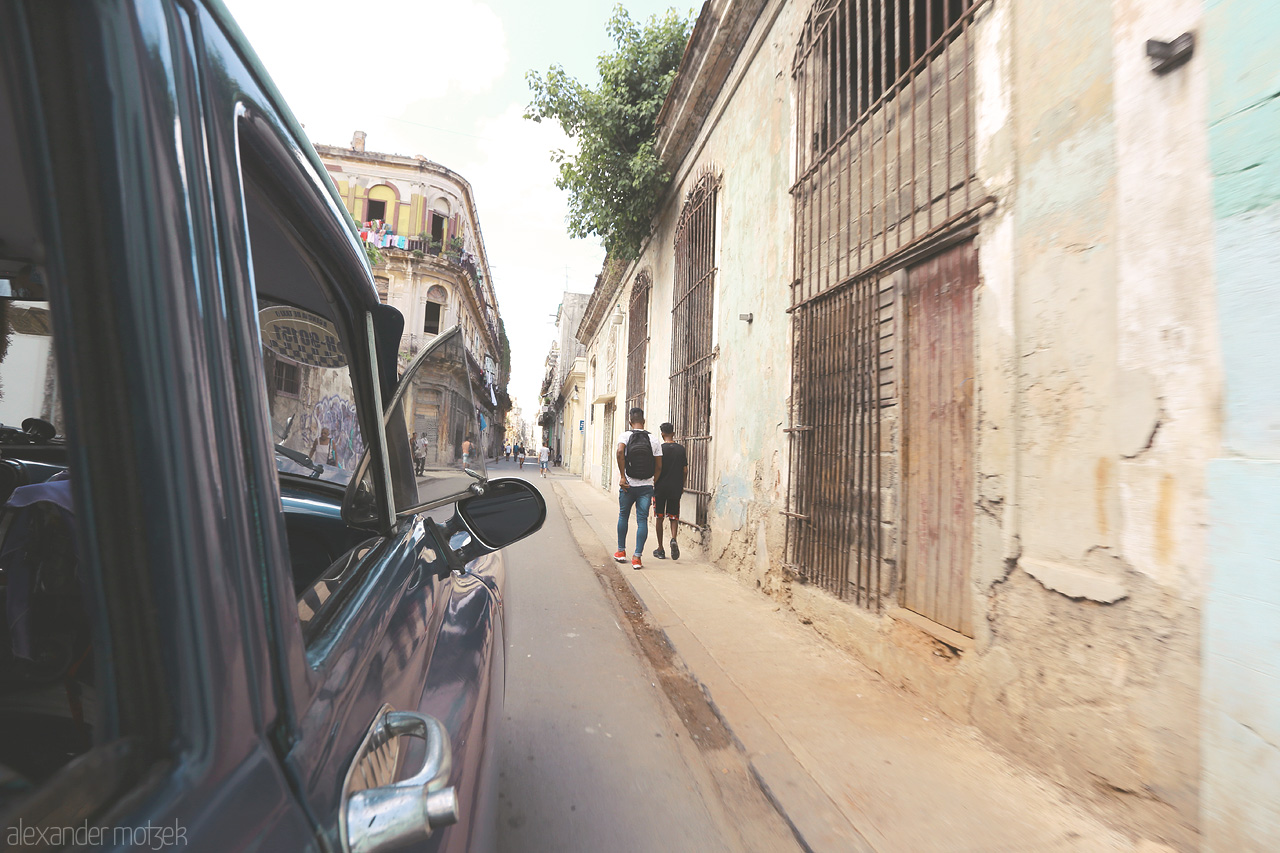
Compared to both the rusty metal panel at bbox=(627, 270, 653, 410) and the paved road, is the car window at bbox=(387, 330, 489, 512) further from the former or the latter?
the rusty metal panel at bbox=(627, 270, 653, 410)

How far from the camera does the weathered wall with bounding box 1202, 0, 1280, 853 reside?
5.85 ft

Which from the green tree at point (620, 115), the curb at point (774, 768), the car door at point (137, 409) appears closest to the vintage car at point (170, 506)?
the car door at point (137, 409)

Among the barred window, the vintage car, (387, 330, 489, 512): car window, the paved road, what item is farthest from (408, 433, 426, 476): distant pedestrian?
the barred window

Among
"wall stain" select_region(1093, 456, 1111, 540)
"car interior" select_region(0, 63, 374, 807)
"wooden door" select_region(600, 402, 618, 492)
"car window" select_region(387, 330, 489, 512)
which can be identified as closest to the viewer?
"car interior" select_region(0, 63, 374, 807)

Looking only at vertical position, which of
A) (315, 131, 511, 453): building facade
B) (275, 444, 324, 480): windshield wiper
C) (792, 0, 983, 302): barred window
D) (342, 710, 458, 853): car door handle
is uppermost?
(315, 131, 511, 453): building facade

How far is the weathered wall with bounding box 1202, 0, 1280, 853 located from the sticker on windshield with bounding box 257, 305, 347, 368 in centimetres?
244

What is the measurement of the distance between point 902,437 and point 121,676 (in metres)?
3.74

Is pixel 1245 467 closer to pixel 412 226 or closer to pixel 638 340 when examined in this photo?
pixel 638 340

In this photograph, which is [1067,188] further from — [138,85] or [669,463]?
[669,463]

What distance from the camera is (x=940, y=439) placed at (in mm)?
3428

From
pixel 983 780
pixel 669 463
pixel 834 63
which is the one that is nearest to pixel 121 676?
pixel 983 780

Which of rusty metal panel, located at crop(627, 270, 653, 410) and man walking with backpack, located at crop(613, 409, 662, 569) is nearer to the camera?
man walking with backpack, located at crop(613, 409, 662, 569)

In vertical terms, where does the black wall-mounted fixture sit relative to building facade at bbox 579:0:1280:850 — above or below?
above

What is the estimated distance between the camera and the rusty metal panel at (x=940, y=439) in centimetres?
323
